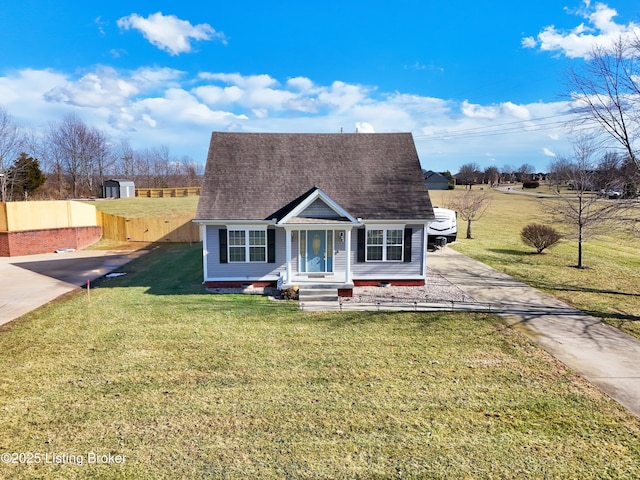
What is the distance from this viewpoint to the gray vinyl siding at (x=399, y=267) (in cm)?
1661

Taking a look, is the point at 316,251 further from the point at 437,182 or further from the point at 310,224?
the point at 437,182

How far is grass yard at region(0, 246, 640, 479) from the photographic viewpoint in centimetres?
616

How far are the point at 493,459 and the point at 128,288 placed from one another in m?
15.3

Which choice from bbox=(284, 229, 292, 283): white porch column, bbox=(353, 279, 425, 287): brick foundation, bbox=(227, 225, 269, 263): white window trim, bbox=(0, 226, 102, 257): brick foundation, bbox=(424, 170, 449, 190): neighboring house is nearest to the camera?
bbox=(284, 229, 292, 283): white porch column

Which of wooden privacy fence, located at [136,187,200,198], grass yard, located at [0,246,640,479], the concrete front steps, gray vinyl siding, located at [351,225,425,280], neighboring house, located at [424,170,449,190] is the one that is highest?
neighboring house, located at [424,170,449,190]

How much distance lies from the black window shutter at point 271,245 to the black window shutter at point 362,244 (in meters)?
3.49

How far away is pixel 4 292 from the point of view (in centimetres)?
1620

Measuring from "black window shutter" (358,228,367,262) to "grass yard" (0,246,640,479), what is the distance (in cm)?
432

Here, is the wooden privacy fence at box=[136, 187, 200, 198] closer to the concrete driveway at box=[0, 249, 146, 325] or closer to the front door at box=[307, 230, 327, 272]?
the concrete driveway at box=[0, 249, 146, 325]

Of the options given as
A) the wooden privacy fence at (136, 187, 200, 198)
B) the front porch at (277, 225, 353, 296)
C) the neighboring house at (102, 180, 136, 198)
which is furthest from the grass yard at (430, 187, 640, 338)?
the neighboring house at (102, 180, 136, 198)

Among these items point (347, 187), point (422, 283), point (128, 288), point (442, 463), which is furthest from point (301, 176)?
point (442, 463)

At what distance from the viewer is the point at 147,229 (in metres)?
31.0

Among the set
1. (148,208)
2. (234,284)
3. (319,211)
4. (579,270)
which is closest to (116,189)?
(148,208)

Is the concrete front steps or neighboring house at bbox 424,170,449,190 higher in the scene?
neighboring house at bbox 424,170,449,190
